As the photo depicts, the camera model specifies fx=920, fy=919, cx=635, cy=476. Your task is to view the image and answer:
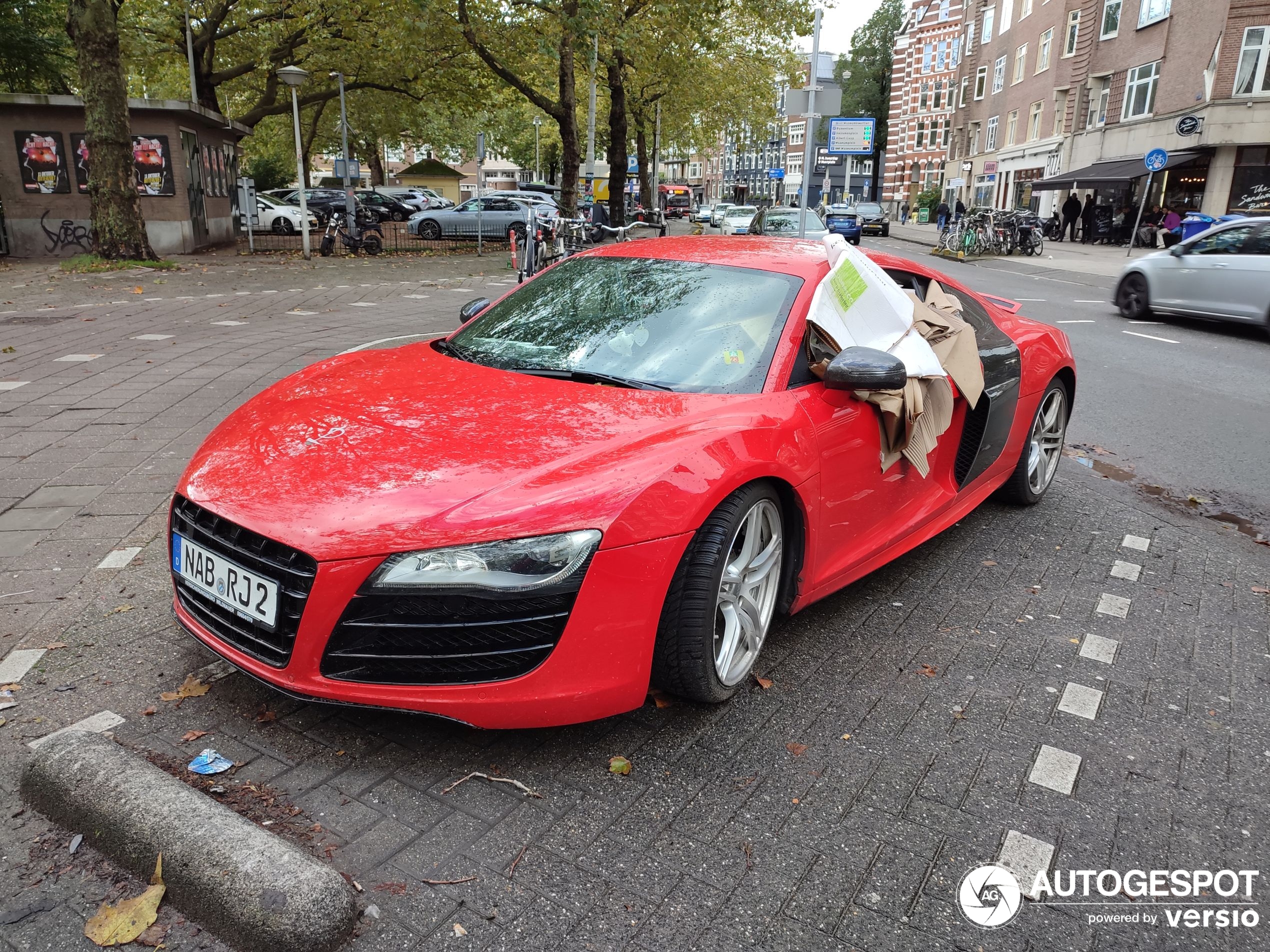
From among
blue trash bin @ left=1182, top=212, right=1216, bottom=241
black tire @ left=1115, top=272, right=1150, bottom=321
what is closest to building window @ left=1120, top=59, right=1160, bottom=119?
blue trash bin @ left=1182, top=212, right=1216, bottom=241

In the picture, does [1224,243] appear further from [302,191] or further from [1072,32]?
[1072,32]

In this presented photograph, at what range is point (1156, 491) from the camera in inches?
215

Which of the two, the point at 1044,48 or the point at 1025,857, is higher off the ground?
the point at 1044,48

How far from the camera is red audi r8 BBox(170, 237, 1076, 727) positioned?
229 cm

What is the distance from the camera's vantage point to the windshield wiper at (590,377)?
311cm

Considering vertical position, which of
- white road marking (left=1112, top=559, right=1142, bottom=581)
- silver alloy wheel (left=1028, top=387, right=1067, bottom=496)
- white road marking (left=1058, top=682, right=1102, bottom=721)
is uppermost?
silver alloy wheel (left=1028, top=387, right=1067, bottom=496)

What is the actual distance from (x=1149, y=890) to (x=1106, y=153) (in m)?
42.8

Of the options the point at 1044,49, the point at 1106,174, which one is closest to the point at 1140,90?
the point at 1106,174

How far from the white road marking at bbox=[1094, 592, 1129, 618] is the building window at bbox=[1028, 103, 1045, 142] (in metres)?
48.6

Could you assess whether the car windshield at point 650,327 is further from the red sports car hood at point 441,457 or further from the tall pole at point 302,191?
the tall pole at point 302,191

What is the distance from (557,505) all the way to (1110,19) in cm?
4497

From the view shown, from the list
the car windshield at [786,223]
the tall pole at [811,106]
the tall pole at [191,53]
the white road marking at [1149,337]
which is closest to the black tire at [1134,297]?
the white road marking at [1149,337]

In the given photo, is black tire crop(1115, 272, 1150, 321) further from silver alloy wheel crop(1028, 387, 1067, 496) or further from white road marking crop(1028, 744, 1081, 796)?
white road marking crop(1028, 744, 1081, 796)

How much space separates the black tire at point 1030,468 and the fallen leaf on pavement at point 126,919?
413cm
